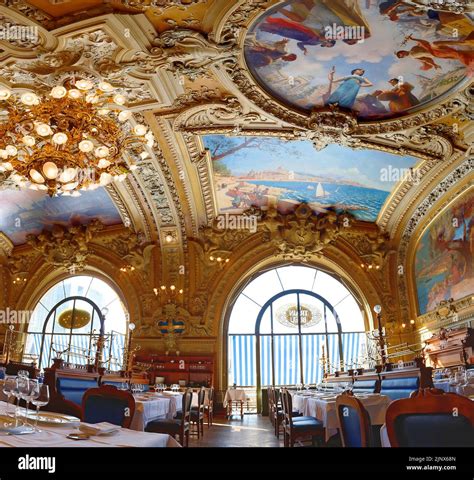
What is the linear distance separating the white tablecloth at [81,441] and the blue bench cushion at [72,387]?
3.17 meters

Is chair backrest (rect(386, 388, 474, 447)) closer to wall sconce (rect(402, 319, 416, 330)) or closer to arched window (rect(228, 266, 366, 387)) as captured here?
wall sconce (rect(402, 319, 416, 330))

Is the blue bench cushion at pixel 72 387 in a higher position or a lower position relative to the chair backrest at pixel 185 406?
higher

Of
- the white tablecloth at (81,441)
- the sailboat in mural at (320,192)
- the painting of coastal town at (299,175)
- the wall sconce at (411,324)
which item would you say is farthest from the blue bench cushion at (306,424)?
the wall sconce at (411,324)

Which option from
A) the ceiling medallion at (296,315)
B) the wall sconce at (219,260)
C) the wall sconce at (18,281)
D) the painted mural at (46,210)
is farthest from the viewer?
the ceiling medallion at (296,315)

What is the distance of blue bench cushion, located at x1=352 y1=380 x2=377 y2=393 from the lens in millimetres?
6551

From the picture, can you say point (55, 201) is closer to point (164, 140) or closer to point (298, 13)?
point (164, 140)

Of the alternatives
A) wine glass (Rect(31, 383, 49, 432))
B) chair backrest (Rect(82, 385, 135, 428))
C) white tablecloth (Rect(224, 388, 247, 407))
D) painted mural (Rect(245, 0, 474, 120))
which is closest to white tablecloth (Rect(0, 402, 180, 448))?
wine glass (Rect(31, 383, 49, 432))

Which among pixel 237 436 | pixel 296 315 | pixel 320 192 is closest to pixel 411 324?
pixel 296 315

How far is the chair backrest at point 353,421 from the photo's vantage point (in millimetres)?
2229

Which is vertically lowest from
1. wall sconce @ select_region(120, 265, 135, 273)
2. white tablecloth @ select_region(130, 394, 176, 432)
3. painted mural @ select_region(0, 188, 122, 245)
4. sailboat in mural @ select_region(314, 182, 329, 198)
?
white tablecloth @ select_region(130, 394, 176, 432)

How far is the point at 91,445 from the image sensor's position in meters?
1.63

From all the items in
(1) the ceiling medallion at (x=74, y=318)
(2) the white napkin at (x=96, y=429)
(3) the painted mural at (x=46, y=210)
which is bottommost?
(2) the white napkin at (x=96, y=429)

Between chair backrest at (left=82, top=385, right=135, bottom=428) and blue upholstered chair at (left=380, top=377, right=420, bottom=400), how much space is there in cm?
357

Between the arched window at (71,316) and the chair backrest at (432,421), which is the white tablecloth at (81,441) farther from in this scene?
the arched window at (71,316)
